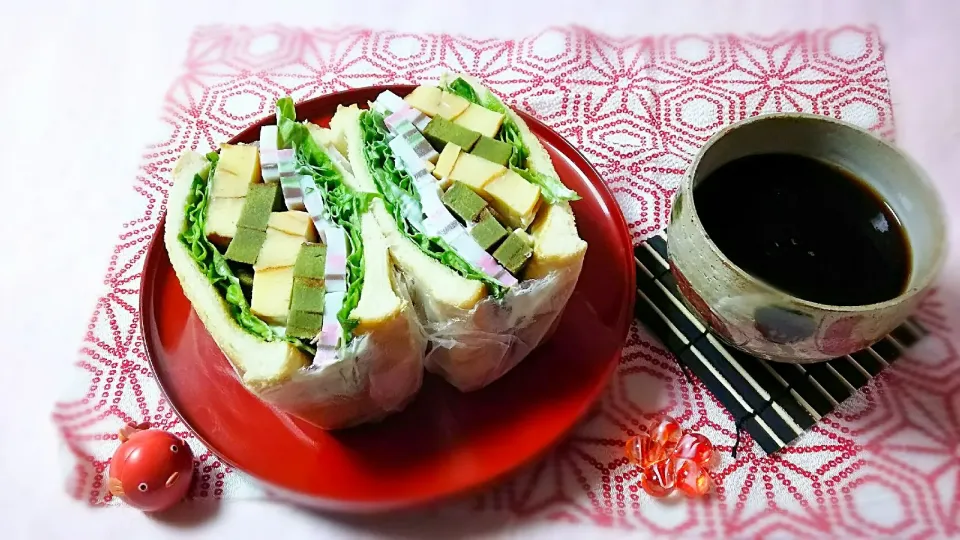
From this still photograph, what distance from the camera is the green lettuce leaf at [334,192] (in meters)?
0.93

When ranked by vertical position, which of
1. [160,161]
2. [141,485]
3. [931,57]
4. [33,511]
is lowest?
[33,511]

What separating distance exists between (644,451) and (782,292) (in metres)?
0.28

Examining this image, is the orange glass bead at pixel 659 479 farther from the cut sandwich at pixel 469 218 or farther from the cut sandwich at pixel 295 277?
the cut sandwich at pixel 295 277

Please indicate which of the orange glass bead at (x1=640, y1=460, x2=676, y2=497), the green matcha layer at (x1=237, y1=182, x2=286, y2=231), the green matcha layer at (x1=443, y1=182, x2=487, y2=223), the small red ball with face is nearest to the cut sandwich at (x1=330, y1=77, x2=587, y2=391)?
the green matcha layer at (x1=443, y1=182, x2=487, y2=223)

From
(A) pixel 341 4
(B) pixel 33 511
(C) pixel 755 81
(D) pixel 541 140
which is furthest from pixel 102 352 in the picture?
(C) pixel 755 81

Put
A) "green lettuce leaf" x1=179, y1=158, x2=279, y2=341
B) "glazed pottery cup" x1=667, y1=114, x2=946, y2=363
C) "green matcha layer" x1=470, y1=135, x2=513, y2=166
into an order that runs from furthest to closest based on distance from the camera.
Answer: "green matcha layer" x1=470, y1=135, x2=513, y2=166
"green lettuce leaf" x1=179, y1=158, x2=279, y2=341
"glazed pottery cup" x1=667, y1=114, x2=946, y2=363

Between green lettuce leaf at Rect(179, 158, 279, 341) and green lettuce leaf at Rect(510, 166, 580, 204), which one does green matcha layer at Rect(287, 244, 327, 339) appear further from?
green lettuce leaf at Rect(510, 166, 580, 204)

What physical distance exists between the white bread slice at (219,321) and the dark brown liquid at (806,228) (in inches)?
20.9

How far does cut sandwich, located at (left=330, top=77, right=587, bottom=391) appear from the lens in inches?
36.5

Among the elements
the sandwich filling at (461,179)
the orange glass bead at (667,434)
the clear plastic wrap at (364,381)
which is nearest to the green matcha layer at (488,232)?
the sandwich filling at (461,179)

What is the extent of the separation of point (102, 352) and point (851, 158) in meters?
1.07

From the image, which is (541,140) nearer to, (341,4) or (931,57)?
(341,4)

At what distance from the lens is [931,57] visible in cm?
135

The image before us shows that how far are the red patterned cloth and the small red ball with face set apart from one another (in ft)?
0.15
